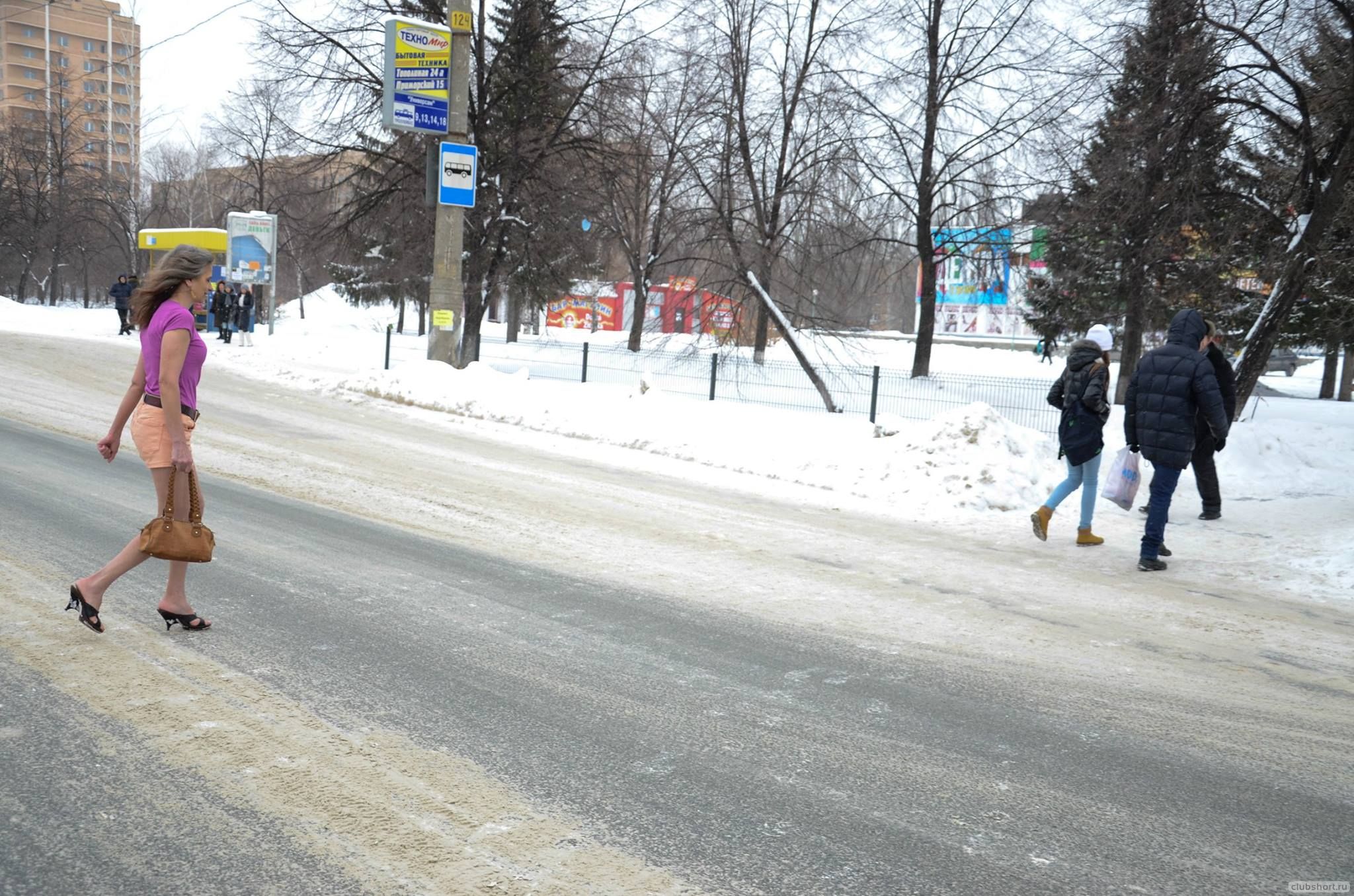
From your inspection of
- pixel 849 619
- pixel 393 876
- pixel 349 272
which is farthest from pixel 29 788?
pixel 349 272

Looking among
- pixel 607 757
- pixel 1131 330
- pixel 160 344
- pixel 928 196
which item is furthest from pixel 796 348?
pixel 607 757

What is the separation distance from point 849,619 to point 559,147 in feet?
59.3

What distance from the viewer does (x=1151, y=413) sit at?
8.18 m

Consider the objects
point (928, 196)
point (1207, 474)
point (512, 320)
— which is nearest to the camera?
point (1207, 474)

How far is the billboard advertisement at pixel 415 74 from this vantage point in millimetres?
16375

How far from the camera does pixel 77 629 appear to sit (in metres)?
5.04

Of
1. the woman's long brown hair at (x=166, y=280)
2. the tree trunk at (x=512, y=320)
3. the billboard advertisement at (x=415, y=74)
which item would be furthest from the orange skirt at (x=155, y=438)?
the tree trunk at (x=512, y=320)

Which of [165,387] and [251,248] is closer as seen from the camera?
[165,387]

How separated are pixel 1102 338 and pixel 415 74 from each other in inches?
473

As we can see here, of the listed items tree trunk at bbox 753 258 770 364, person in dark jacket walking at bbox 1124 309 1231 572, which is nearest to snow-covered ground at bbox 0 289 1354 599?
person in dark jacket walking at bbox 1124 309 1231 572

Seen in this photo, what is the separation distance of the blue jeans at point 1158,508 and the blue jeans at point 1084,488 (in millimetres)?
765

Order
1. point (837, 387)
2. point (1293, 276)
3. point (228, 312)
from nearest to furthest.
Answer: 1. point (1293, 276)
2. point (837, 387)
3. point (228, 312)

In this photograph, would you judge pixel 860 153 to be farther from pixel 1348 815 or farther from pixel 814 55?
pixel 1348 815

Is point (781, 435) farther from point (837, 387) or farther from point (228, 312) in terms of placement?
point (228, 312)
